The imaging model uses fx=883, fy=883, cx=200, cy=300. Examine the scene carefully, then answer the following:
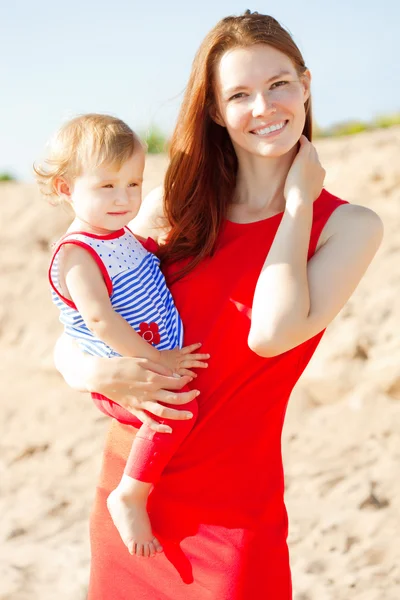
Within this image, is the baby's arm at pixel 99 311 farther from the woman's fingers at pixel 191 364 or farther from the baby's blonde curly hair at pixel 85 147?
the baby's blonde curly hair at pixel 85 147

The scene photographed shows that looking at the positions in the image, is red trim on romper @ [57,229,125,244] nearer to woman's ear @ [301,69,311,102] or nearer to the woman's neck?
the woman's neck

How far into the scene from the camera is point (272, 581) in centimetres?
214

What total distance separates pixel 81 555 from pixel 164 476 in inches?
91.7

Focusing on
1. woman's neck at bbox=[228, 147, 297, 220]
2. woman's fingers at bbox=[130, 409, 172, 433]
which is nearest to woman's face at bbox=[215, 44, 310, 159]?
woman's neck at bbox=[228, 147, 297, 220]

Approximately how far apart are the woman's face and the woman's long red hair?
0.04 m

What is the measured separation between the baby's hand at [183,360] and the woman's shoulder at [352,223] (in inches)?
16.3

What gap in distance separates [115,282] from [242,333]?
34cm

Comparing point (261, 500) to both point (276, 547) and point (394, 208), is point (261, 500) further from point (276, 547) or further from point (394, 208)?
point (394, 208)

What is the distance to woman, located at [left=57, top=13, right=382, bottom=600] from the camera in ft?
6.81

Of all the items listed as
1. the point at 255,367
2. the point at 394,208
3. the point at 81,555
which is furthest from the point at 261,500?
the point at 394,208

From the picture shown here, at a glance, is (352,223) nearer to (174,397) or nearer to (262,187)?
(262,187)

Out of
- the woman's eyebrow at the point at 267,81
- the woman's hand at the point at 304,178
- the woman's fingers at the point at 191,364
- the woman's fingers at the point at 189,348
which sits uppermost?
the woman's eyebrow at the point at 267,81

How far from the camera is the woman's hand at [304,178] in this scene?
2119mm

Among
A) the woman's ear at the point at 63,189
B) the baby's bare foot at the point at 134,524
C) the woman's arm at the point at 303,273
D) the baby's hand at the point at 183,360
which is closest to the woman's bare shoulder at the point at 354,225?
the woman's arm at the point at 303,273
